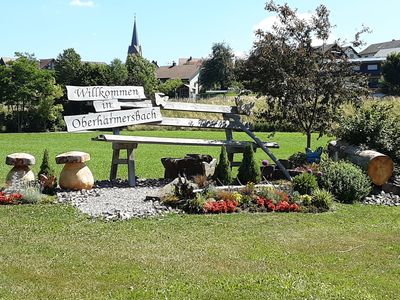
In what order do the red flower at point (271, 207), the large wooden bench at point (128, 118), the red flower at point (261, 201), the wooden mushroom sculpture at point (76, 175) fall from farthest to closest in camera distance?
the large wooden bench at point (128, 118)
the wooden mushroom sculpture at point (76, 175)
the red flower at point (261, 201)
the red flower at point (271, 207)

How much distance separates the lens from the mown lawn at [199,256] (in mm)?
5965

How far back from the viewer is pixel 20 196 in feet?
37.6

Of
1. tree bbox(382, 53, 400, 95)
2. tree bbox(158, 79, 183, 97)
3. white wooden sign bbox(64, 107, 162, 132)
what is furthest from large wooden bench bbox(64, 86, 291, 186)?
tree bbox(158, 79, 183, 97)

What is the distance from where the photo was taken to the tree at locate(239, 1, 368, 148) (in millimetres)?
16562

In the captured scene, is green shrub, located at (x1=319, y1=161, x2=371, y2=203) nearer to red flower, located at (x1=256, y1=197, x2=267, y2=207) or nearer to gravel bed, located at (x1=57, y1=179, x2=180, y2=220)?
red flower, located at (x1=256, y1=197, x2=267, y2=207)

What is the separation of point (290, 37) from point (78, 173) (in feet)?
28.9

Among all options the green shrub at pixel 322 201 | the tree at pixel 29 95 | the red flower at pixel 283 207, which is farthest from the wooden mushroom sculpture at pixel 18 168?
the tree at pixel 29 95

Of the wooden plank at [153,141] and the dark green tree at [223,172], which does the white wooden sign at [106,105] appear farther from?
the dark green tree at [223,172]

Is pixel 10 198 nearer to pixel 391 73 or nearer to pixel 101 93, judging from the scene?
pixel 101 93

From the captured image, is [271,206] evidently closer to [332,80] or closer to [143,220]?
[143,220]

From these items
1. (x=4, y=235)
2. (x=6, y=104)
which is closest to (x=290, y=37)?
(x=4, y=235)

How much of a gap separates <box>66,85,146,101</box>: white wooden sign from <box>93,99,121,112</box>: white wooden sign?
0.47 ft

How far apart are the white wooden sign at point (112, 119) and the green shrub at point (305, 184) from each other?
15.0 feet

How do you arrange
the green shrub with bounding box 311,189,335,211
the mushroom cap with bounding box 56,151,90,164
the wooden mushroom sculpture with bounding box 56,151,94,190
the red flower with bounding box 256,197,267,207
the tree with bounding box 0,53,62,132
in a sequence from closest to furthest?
the red flower with bounding box 256,197,267,207 → the green shrub with bounding box 311,189,335,211 → the mushroom cap with bounding box 56,151,90,164 → the wooden mushroom sculpture with bounding box 56,151,94,190 → the tree with bounding box 0,53,62,132
